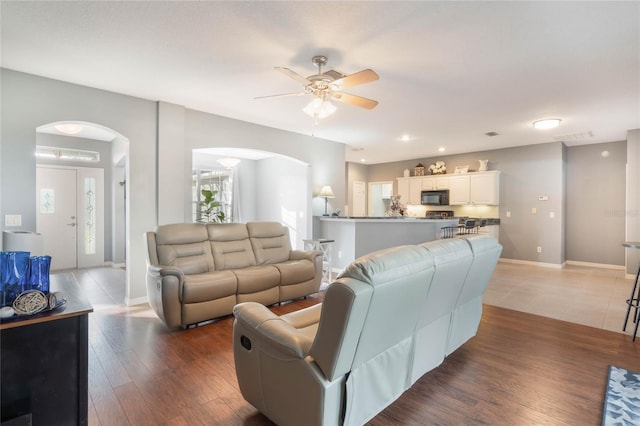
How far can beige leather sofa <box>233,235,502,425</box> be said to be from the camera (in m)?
1.50

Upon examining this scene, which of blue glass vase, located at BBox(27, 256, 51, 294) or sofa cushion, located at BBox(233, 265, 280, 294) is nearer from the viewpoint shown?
blue glass vase, located at BBox(27, 256, 51, 294)

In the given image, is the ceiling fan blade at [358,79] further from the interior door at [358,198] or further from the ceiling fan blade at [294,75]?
the interior door at [358,198]

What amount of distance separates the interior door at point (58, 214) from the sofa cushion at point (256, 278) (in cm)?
481

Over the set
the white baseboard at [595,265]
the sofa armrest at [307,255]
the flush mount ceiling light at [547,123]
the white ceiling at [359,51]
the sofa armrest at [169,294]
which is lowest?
the white baseboard at [595,265]

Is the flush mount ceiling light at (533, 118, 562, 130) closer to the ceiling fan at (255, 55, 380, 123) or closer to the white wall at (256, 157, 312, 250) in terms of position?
the ceiling fan at (255, 55, 380, 123)

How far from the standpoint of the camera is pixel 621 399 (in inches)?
84.3

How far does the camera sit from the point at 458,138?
6.36 metres

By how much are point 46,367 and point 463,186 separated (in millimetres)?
8025

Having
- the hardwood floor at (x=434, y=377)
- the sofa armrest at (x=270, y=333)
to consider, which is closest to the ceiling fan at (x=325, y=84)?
the sofa armrest at (x=270, y=333)

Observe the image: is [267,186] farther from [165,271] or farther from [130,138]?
[165,271]

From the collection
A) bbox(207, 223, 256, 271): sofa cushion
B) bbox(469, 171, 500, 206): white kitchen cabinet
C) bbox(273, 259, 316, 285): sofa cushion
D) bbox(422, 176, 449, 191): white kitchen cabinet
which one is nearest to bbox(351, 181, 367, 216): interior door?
bbox(422, 176, 449, 191): white kitchen cabinet

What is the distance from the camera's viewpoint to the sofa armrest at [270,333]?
161cm

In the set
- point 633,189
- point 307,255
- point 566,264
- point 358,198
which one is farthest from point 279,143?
point 566,264

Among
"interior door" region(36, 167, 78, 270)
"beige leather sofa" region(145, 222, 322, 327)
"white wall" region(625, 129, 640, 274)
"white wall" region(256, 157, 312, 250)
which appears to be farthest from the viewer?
"white wall" region(256, 157, 312, 250)
